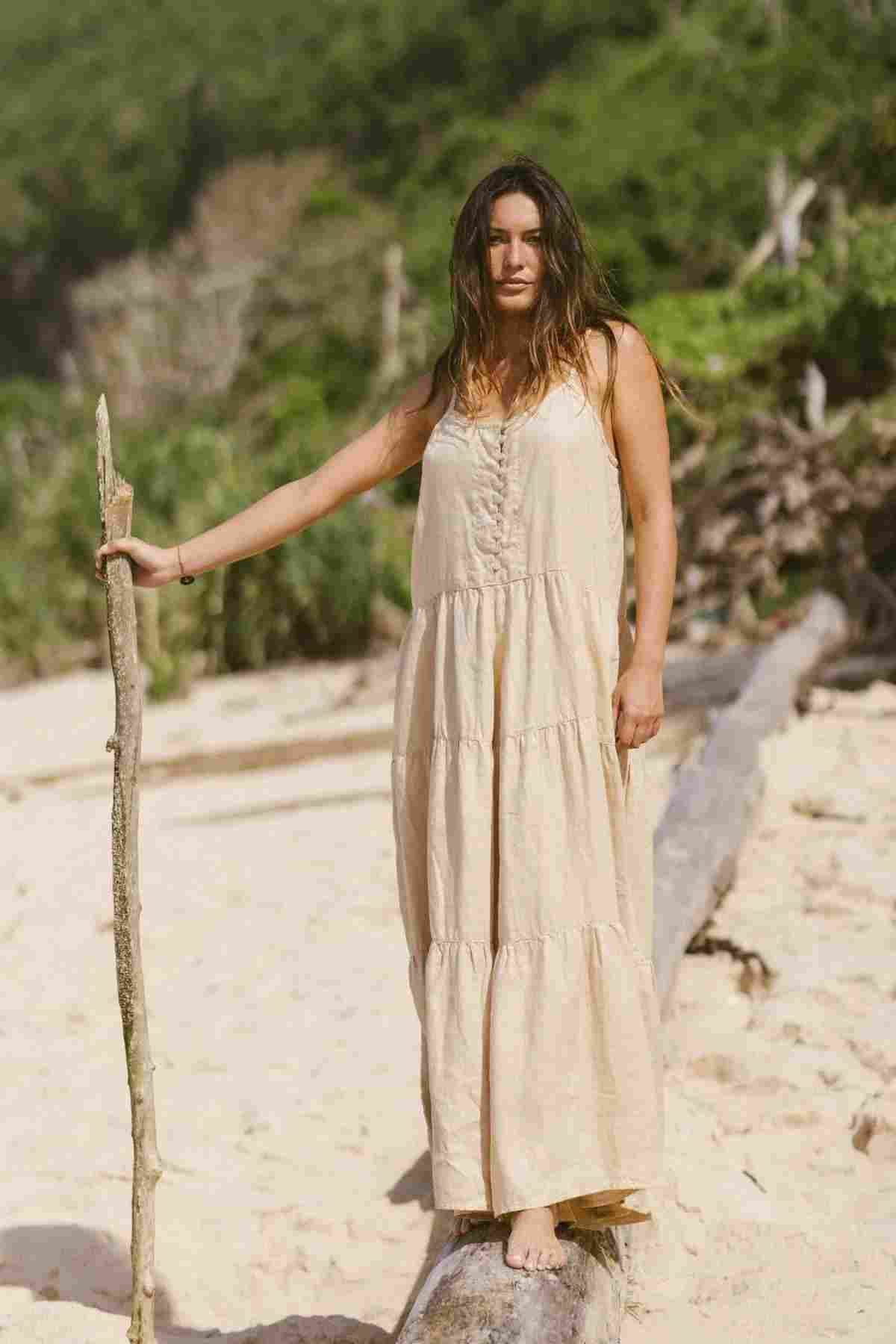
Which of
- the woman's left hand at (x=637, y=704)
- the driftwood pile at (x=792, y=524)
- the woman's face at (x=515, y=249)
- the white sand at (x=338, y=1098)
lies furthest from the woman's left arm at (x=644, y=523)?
the driftwood pile at (x=792, y=524)

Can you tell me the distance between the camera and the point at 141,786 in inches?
266

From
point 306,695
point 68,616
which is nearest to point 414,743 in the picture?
point 306,695

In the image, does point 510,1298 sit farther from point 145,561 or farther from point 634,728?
point 145,561

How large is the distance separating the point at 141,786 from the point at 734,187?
11.0 meters

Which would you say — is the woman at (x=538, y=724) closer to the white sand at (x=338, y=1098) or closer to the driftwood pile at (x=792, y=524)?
the white sand at (x=338, y=1098)

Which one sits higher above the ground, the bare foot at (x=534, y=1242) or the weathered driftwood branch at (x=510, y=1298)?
the bare foot at (x=534, y=1242)

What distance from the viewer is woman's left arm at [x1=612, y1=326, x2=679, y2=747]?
93.4 inches

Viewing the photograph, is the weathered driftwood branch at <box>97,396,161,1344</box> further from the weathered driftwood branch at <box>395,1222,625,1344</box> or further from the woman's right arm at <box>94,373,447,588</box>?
the weathered driftwood branch at <box>395,1222,625,1344</box>

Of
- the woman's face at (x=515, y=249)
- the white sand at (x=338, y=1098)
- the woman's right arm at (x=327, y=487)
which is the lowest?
the white sand at (x=338, y=1098)

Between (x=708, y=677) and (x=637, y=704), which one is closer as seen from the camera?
(x=637, y=704)

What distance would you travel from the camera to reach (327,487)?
2506 mm

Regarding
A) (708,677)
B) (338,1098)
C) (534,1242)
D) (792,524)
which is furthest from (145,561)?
(792,524)

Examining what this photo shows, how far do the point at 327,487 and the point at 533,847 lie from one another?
2.23ft

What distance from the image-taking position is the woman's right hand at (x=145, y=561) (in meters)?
2.25
